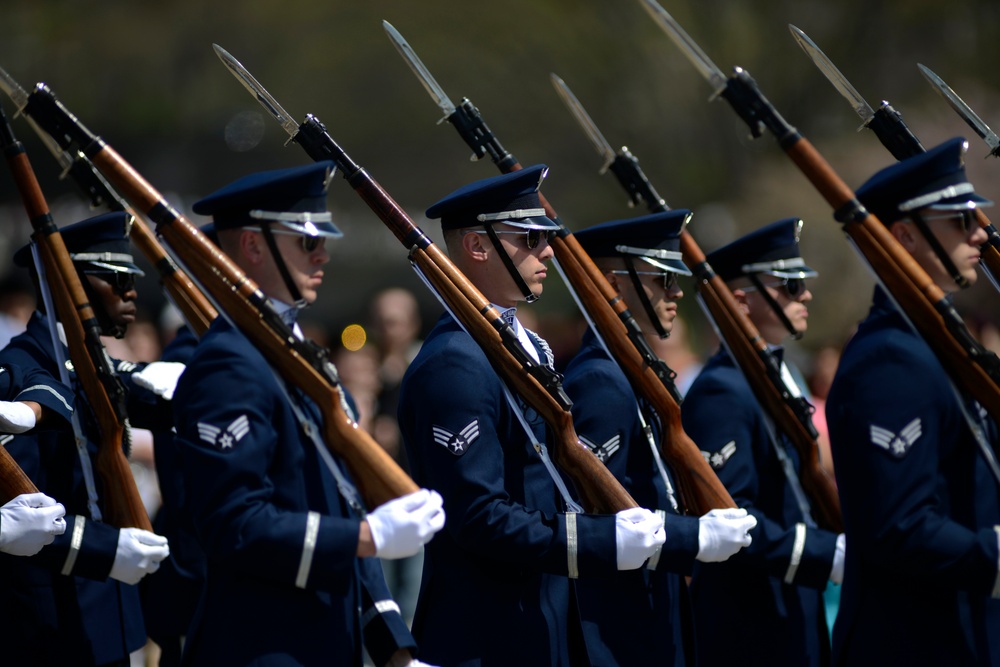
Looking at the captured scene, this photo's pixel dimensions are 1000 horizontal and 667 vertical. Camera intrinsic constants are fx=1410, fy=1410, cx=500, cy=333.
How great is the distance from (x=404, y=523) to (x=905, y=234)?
199 cm

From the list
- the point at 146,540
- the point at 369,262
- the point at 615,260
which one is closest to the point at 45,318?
the point at 146,540

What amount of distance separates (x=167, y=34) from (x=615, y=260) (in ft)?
59.5

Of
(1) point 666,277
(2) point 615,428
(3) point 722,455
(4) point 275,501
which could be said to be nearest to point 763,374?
(3) point 722,455

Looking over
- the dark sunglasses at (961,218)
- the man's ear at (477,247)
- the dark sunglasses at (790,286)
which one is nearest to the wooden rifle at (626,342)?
the man's ear at (477,247)

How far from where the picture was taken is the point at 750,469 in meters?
5.43

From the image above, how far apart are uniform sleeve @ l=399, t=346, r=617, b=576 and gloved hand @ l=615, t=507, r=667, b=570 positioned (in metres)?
0.03

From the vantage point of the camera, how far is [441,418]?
14.1ft

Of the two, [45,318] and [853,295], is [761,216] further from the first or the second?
[45,318]

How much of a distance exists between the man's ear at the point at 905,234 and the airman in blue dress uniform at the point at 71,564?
2593 millimetres

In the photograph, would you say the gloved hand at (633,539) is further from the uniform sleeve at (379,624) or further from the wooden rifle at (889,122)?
the wooden rifle at (889,122)

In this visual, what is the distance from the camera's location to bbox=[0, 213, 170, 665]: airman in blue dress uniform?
4.51 metres

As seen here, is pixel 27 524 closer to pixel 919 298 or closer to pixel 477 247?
pixel 477 247

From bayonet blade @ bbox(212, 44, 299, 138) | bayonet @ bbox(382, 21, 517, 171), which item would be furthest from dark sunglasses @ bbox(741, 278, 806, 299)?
bayonet blade @ bbox(212, 44, 299, 138)

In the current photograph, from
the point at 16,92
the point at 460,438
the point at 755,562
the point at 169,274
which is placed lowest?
the point at 755,562
